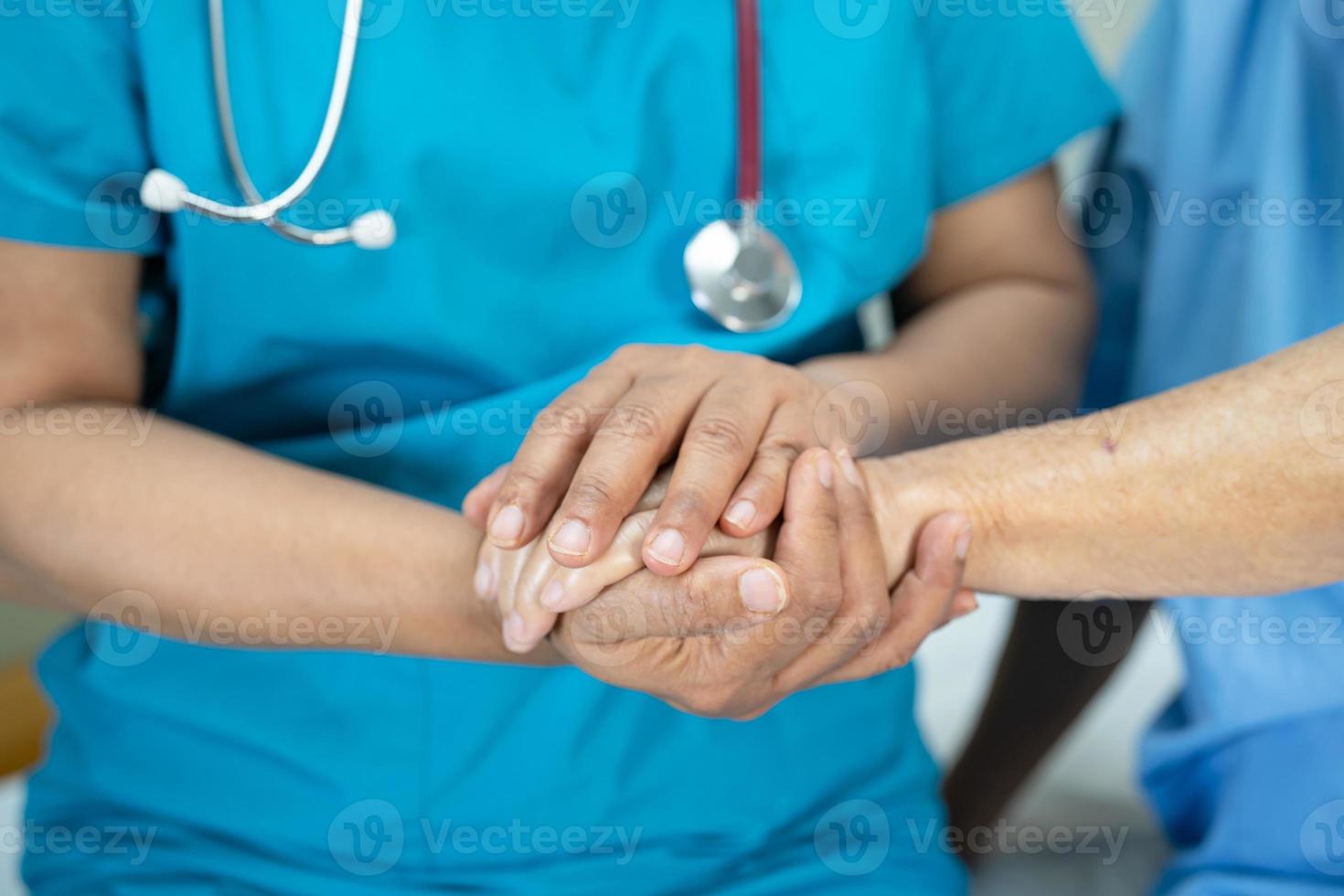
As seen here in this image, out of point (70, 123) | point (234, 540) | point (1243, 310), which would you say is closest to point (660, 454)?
point (234, 540)

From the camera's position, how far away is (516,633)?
757 mm

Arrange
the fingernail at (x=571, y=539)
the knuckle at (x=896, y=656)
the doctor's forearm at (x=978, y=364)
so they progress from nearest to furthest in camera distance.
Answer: the fingernail at (x=571, y=539), the knuckle at (x=896, y=656), the doctor's forearm at (x=978, y=364)

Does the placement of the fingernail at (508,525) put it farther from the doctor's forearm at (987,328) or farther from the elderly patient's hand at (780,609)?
the doctor's forearm at (987,328)

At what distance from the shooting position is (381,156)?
31.7 inches

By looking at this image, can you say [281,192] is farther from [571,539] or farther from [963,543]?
[963,543]

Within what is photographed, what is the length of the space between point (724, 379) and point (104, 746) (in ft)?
1.68

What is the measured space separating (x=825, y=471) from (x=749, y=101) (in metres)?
0.27

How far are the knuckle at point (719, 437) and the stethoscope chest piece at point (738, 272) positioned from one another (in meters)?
0.12

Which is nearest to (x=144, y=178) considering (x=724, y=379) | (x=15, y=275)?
(x=15, y=275)

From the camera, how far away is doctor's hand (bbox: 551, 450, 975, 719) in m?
0.75

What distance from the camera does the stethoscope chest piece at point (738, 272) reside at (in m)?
0.87

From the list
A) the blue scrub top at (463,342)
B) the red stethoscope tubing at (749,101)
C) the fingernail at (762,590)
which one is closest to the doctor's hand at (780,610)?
the fingernail at (762,590)

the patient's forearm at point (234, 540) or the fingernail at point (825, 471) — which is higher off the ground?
the fingernail at point (825, 471)

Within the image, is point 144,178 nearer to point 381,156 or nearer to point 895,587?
point 381,156
